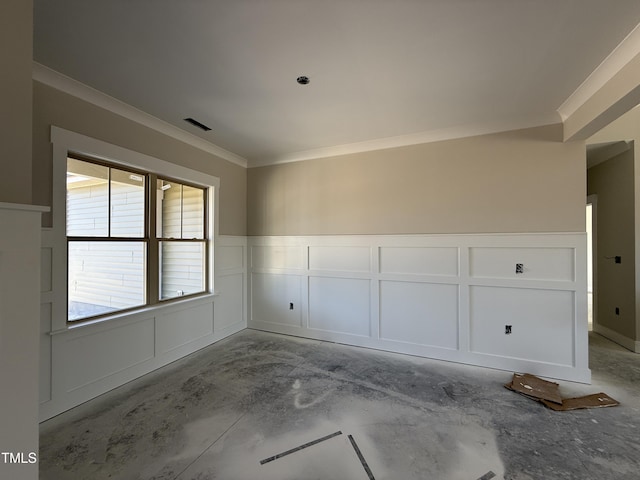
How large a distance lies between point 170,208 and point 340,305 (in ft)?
8.37

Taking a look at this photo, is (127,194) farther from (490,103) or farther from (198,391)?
(490,103)

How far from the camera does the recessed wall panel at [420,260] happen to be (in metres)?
3.29

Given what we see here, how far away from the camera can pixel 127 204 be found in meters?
2.90

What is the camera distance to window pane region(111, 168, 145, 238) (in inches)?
108

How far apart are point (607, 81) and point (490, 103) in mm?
786

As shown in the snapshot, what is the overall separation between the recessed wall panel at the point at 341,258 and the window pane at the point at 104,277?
2146 millimetres

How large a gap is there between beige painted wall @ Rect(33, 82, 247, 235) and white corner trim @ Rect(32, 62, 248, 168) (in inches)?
1.6

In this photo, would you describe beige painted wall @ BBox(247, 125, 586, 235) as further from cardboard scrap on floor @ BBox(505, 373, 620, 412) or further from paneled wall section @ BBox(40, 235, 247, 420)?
cardboard scrap on floor @ BBox(505, 373, 620, 412)

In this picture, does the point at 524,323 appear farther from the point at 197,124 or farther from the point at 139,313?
the point at 197,124

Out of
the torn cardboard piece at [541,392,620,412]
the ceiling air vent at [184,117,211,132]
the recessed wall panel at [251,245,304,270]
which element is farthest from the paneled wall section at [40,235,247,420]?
the torn cardboard piece at [541,392,620,412]

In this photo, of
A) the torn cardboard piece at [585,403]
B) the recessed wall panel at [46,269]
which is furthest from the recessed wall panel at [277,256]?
the torn cardboard piece at [585,403]

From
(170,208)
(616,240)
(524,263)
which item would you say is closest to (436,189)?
(524,263)

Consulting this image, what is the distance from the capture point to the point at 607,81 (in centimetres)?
212

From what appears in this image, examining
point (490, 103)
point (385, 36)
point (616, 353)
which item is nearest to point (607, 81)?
point (490, 103)
